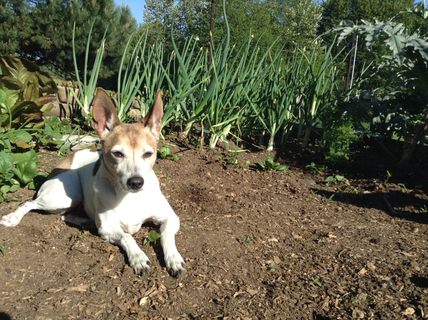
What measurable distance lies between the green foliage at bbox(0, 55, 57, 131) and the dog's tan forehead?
165 cm

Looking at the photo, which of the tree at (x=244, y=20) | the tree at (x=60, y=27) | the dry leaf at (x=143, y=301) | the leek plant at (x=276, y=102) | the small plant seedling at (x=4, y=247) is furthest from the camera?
the tree at (x=244, y=20)

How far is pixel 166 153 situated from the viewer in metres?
4.25

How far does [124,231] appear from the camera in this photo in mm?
2777

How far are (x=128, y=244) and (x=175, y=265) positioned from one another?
44 centimetres

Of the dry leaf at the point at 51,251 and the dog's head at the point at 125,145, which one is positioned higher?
the dog's head at the point at 125,145

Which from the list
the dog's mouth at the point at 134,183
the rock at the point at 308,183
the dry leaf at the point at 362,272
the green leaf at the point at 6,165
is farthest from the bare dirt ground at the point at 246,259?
the dog's mouth at the point at 134,183

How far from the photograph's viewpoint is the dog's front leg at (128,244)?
228 centimetres

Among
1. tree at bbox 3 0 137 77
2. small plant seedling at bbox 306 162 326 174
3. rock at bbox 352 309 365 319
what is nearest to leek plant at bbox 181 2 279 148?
small plant seedling at bbox 306 162 326 174

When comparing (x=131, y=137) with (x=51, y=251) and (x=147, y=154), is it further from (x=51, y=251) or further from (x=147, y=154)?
(x=51, y=251)

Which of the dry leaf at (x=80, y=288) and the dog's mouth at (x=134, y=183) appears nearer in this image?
the dry leaf at (x=80, y=288)

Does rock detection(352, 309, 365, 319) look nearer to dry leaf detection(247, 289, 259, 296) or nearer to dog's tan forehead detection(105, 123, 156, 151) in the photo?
dry leaf detection(247, 289, 259, 296)

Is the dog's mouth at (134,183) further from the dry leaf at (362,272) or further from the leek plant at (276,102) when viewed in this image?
the leek plant at (276,102)

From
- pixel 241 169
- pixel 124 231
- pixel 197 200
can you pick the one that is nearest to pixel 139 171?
pixel 124 231

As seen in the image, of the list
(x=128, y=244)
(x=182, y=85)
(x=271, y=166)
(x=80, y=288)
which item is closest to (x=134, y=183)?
(x=128, y=244)
